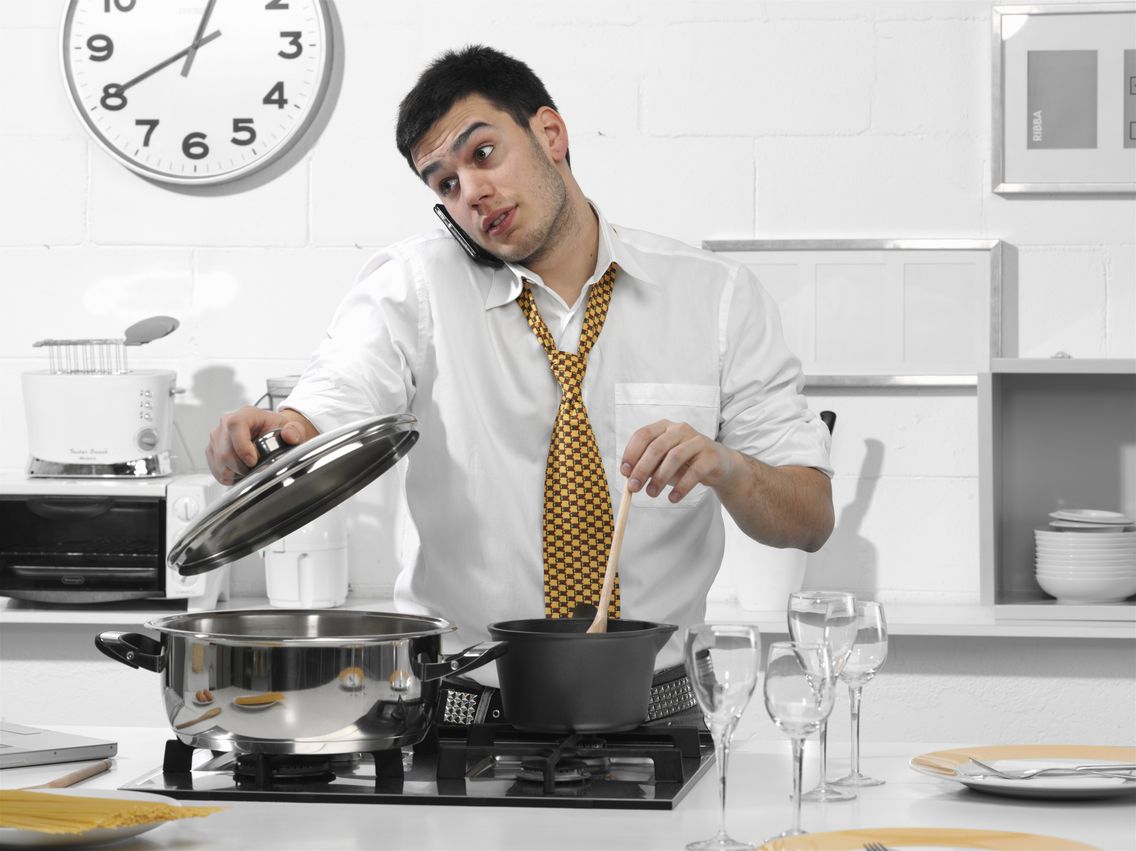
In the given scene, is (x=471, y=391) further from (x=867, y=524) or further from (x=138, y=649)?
(x=867, y=524)

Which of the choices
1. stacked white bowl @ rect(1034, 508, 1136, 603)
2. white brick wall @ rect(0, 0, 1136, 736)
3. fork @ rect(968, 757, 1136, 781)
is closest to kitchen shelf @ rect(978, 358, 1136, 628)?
white brick wall @ rect(0, 0, 1136, 736)

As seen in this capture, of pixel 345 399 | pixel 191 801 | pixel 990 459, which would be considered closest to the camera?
pixel 191 801

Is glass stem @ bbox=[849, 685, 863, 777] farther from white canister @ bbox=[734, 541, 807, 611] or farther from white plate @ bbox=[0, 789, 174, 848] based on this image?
white canister @ bbox=[734, 541, 807, 611]

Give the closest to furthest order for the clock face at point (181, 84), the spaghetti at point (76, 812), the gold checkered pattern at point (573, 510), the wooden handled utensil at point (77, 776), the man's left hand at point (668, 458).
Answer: the spaghetti at point (76, 812)
the wooden handled utensil at point (77, 776)
the man's left hand at point (668, 458)
the gold checkered pattern at point (573, 510)
the clock face at point (181, 84)

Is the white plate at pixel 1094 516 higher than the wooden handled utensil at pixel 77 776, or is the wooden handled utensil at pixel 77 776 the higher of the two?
the white plate at pixel 1094 516

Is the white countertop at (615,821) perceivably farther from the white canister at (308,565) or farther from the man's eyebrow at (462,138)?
the white canister at (308,565)

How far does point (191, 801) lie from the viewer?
129 cm

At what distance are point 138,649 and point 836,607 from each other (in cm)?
67

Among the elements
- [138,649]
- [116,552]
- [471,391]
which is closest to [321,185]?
[116,552]

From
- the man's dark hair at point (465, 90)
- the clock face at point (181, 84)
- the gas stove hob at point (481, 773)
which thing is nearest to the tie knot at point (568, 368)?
the man's dark hair at point (465, 90)

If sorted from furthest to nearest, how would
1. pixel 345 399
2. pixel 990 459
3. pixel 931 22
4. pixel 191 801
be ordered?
pixel 931 22 < pixel 990 459 < pixel 345 399 < pixel 191 801

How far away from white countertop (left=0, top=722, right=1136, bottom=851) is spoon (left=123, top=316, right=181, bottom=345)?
164cm

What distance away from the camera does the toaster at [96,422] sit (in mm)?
2891

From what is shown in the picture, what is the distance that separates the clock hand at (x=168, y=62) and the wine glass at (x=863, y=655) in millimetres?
2316
